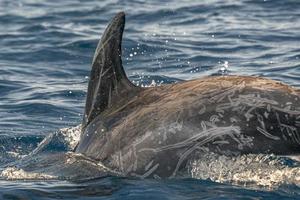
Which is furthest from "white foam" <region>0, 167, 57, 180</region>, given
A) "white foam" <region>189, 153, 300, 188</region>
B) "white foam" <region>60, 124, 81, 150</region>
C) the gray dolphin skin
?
"white foam" <region>189, 153, 300, 188</region>

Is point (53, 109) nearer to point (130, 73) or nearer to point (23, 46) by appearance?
point (130, 73)

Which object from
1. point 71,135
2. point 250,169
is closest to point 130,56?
point 71,135

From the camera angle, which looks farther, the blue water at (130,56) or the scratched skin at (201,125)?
the blue water at (130,56)

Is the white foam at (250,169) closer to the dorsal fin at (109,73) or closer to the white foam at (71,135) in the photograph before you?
the dorsal fin at (109,73)

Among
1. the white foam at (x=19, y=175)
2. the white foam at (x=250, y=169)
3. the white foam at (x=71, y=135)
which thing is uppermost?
the white foam at (x=71, y=135)

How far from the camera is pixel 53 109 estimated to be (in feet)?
39.0

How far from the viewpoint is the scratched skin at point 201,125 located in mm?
6809

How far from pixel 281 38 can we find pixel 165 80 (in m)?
3.54

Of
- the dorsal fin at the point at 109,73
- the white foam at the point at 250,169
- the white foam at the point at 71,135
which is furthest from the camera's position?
the white foam at the point at 71,135

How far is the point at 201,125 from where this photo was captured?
701cm

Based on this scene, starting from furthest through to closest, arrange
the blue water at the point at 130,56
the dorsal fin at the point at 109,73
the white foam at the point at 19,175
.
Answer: the dorsal fin at the point at 109,73, the white foam at the point at 19,175, the blue water at the point at 130,56

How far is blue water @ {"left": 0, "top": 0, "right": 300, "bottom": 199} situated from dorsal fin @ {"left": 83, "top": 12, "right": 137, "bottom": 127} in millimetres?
1025

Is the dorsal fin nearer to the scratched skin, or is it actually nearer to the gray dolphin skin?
the gray dolphin skin

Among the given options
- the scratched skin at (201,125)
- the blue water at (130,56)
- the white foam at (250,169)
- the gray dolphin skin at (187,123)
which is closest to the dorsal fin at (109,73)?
the gray dolphin skin at (187,123)
